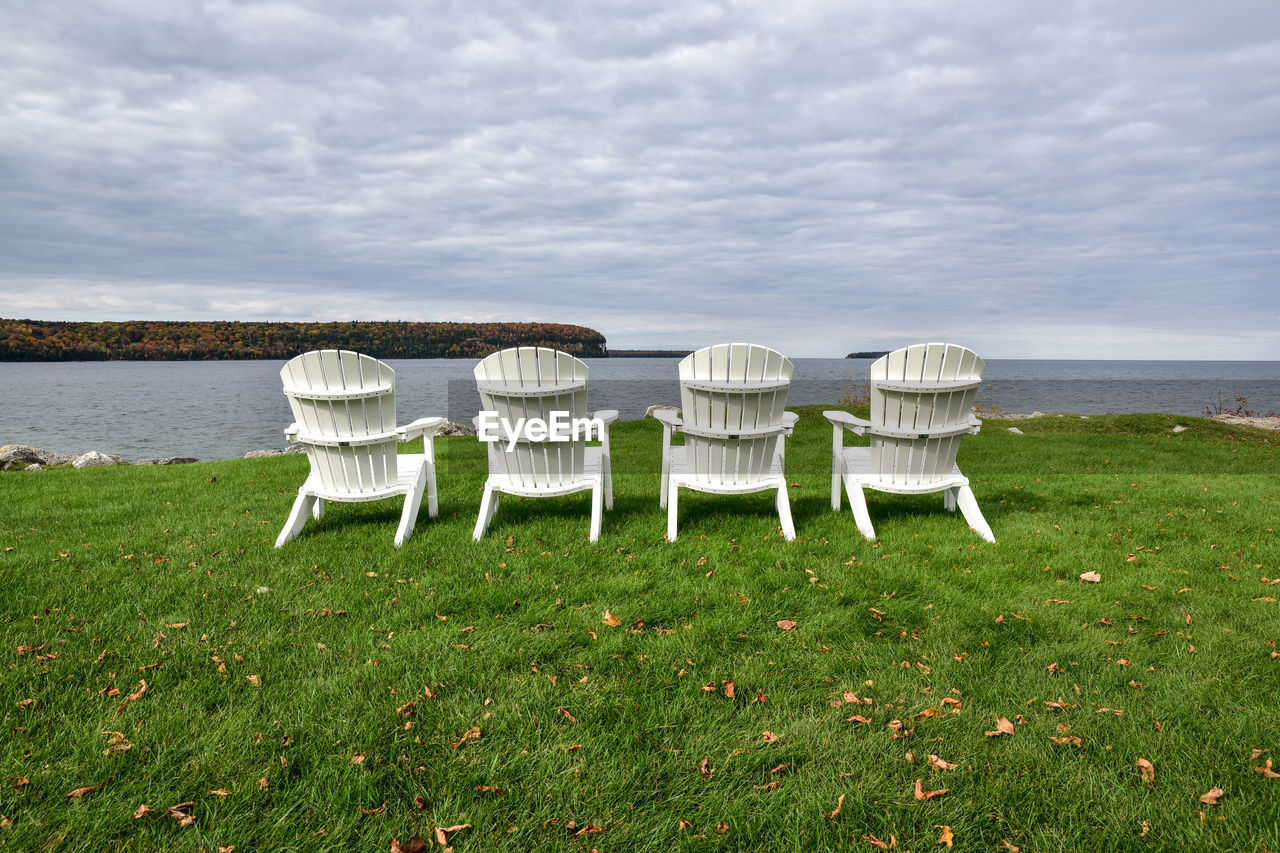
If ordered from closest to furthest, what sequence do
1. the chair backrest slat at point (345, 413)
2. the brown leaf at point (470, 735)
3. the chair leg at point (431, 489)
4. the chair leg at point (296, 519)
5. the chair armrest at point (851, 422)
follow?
the brown leaf at point (470, 735) < the chair backrest slat at point (345, 413) < the chair leg at point (296, 519) < the chair armrest at point (851, 422) < the chair leg at point (431, 489)

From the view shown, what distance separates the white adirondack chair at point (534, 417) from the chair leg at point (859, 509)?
2.15 metres

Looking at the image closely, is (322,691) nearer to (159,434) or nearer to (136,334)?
(159,434)

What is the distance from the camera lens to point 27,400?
1692 inches

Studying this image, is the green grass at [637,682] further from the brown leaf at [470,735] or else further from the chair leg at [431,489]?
the chair leg at [431,489]

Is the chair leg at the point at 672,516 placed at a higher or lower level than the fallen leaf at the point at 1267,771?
higher

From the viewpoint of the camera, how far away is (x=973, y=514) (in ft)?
16.8

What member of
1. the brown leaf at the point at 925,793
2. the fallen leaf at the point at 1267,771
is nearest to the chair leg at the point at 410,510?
the brown leaf at the point at 925,793

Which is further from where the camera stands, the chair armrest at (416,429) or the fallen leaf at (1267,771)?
the chair armrest at (416,429)

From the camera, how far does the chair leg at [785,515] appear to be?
4773 mm

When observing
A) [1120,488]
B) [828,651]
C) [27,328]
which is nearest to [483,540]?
[828,651]

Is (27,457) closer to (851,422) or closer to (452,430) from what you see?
(452,430)

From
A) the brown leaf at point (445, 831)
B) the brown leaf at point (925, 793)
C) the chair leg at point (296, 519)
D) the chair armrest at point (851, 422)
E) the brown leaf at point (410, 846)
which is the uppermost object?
the chair armrest at point (851, 422)

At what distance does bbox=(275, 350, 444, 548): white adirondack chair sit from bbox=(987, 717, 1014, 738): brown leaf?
160 inches

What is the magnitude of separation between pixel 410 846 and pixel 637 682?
1157 mm
